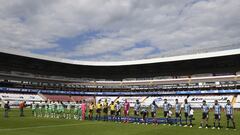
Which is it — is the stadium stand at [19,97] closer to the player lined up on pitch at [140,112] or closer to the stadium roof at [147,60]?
the stadium roof at [147,60]

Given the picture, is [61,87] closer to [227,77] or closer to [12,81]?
[12,81]

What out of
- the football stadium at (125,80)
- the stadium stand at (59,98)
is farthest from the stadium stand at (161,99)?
the stadium stand at (59,98)

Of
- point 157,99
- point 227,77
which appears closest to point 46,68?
point 157,99

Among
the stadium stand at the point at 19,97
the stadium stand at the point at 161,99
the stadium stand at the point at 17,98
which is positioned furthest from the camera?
the stadium stand at the point at 161,99

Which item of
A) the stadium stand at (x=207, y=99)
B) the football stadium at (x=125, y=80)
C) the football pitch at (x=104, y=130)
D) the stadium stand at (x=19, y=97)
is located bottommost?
the football pitch at (x=104, y=130)

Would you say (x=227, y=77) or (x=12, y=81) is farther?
(x=12, y=81)

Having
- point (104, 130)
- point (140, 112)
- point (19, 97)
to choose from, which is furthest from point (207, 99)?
point (104, 130)

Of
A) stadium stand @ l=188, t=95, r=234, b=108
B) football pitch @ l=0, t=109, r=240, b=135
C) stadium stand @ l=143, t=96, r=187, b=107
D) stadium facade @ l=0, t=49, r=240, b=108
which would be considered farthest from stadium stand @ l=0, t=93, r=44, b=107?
football pitch @ l=0, t=109, r=240, b=135

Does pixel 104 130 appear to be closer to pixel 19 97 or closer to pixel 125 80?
pixel 19 97

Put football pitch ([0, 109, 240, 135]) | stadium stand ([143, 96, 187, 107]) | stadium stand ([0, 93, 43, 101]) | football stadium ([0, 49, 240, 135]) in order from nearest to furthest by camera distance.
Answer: football pitch ([0, 109, 240, 135]) → stadium stand ([0, 93, 43, 101]) → football stadium ([0, 49, 240, 135]) → stadium stand ([143, 96, 187, 107])

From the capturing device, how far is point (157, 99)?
8281cm

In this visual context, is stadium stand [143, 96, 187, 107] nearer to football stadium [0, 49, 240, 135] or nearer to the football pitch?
football stadium [0, 49, 240, 135]

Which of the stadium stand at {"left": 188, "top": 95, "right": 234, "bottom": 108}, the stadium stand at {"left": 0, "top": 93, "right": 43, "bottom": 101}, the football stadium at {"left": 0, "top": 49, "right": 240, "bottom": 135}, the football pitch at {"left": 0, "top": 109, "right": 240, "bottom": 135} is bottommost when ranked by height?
the football pitch at {"left": 0, "top": 109, "right": 240, "bottom": 135}

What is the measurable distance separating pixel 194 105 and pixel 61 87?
142 ft
